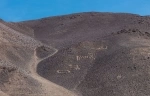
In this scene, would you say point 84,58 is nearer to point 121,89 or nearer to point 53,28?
A: point 121,89

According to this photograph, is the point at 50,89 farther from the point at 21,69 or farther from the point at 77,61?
the point at 77,61

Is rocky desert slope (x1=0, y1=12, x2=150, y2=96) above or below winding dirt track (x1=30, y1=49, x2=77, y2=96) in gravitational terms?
above

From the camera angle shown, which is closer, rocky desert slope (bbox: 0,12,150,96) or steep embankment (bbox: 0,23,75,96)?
steep embankment (bbox: 0,23,75,96)

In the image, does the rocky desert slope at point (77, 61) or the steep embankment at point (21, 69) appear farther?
the rocky desert slope at point (77, 61)

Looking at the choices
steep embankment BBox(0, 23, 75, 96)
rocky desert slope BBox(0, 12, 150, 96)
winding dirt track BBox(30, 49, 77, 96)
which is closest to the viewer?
steep embankment BBox(0, 23, 75, 96)

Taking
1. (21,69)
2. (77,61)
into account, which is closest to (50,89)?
(21,69)

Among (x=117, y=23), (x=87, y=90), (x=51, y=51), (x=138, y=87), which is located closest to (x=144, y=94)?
(x=138, y=87)

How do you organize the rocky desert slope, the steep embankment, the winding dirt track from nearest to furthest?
the steep embankment → the winding dirt track → the rocky desert slope

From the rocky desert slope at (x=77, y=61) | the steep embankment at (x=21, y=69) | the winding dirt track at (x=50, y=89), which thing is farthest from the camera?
the rocky desert slope at (x=77, y=61)

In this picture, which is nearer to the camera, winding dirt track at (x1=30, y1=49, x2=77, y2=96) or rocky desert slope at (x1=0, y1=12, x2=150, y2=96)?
winding dirt track at (x1=30, y1=49, x2=77, y2=96)
